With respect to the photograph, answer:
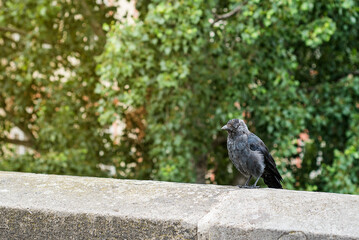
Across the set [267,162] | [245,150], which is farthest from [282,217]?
[267,162]

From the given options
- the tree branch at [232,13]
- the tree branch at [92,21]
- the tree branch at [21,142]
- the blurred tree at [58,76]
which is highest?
the tree branch at [232,13]

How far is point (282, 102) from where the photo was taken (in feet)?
14.6

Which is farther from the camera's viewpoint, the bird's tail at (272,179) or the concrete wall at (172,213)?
the bird's tail at (272,179)

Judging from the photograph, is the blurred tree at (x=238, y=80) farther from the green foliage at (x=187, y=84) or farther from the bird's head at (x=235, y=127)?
the bird's head at (x=235, y=127)

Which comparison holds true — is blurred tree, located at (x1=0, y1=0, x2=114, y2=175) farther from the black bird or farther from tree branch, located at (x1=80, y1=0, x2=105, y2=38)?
the black bird

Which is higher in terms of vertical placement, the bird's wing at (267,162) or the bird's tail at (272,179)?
the bird's wing at (267,162)

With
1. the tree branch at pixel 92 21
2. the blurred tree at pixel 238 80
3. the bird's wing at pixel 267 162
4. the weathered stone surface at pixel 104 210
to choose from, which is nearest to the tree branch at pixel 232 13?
the blurred tree at pixel 238 80

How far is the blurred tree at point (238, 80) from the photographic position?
4078 mm

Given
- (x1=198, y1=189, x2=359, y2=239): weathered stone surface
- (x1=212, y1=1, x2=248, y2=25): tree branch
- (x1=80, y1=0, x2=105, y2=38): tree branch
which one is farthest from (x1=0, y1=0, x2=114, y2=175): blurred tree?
(x1=198, y1=189, x2=359, y2=239): weathered stone surface

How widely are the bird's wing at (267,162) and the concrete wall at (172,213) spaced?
540 mm

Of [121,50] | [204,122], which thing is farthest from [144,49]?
[204,122]

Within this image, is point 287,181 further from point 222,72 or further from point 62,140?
point 62,140

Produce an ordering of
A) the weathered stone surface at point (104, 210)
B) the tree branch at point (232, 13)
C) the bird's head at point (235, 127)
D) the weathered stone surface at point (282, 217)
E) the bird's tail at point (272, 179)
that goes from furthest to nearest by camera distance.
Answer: the tree branch at point (232, 13), the bird's tail at point (272, 179), the bird's head at point (235, 127), the weathered stone surface at point (104, 210), the weathered stone surface at point (282, 217)

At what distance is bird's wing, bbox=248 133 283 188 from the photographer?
2.48 metres
